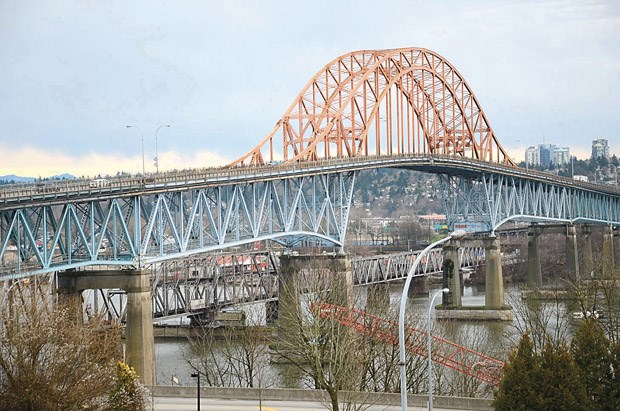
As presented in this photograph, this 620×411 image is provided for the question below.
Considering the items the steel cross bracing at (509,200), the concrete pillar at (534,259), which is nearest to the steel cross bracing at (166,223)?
the steel cross bracing at (509,200)

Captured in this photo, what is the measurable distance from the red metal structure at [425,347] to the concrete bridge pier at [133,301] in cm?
957

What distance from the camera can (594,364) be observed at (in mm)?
36781

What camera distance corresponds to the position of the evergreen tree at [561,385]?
3572 cm

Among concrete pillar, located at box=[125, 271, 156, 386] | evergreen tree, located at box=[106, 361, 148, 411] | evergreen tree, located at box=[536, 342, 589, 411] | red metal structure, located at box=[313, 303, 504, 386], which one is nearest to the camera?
evergreen tree, located at box=[536, 342, 589, 411]

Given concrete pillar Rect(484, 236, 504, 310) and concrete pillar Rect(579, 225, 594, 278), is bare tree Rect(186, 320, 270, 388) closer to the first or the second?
concrete pillar Rect(484, 236, 504, 310)

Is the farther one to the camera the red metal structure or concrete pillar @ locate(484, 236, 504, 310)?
concrete pillar @ locate(484, 236, 504, 310)

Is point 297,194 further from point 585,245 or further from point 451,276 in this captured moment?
point 585,245

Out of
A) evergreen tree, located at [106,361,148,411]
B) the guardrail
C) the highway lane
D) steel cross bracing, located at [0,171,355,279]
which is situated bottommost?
the highway lane

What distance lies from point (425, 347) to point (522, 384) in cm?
2085

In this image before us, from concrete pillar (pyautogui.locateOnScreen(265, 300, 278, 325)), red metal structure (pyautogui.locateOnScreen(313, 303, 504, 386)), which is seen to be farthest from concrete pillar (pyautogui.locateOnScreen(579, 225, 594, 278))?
red metal structure (pyautogui.locateOnScreen(313, 303, 504, 386))

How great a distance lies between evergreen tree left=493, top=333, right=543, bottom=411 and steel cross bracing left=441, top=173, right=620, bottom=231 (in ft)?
264

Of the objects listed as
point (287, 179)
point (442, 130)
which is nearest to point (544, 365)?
point (287, 179)

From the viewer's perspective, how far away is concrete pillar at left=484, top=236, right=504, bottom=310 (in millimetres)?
105188

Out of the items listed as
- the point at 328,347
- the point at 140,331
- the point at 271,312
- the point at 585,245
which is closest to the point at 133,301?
the point at 140,331
